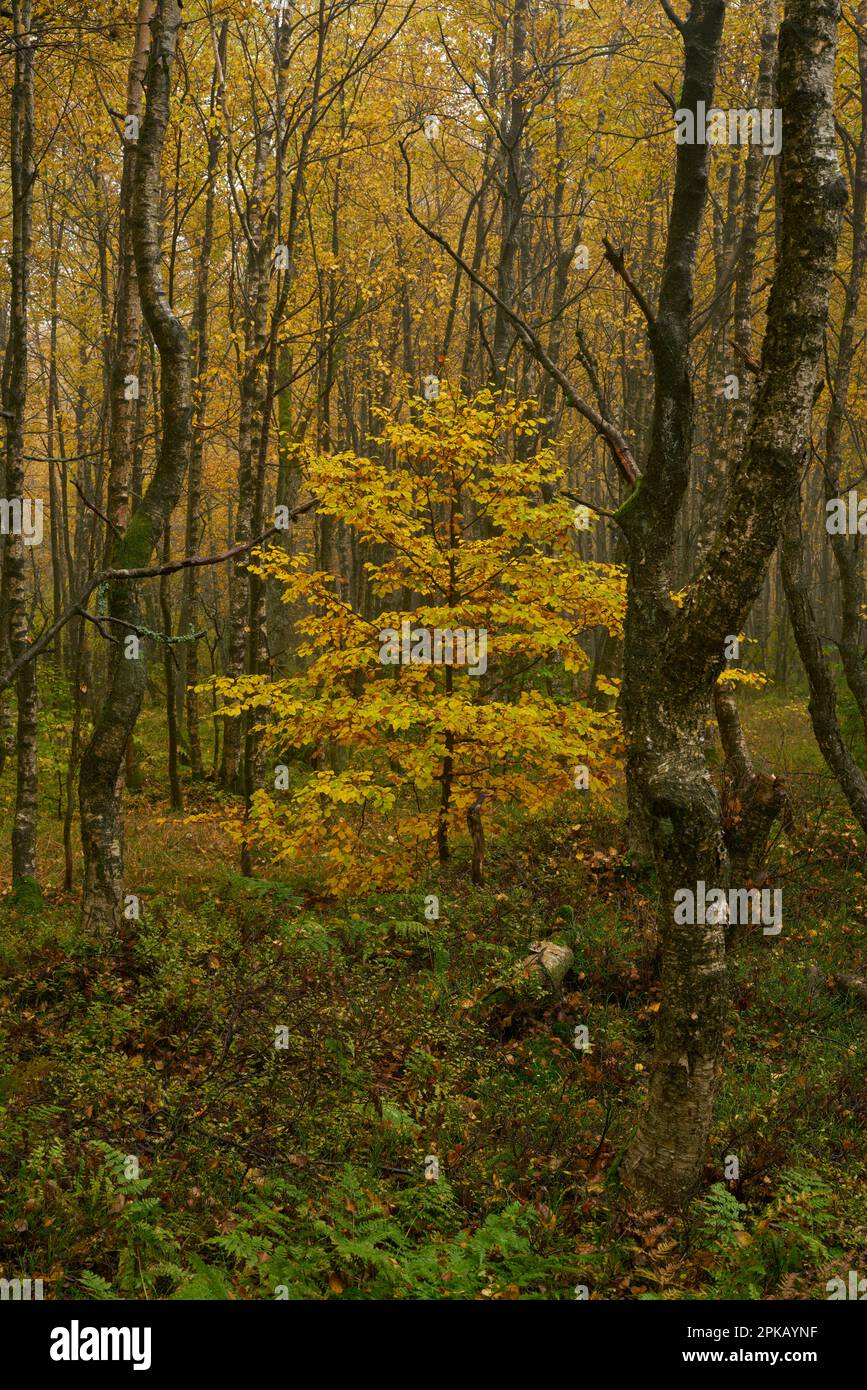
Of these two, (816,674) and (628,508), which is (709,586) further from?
(816,674)

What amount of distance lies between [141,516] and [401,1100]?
524 cm

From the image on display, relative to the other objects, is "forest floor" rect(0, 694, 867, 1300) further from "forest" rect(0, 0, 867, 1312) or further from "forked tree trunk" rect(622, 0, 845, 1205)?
"forked tree trunk" rect(622, 0, 845, 1205)

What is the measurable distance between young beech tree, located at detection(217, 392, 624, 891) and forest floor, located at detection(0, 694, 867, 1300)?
1.08m

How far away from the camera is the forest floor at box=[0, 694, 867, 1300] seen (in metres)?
Answer: 4.04

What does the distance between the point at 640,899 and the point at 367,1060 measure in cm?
393

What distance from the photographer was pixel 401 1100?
573 centimetres

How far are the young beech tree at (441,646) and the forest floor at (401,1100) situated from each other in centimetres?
108

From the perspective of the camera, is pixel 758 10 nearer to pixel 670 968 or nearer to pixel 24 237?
pixel 24 237

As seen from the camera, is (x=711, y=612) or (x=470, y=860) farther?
(x=470, y=860)

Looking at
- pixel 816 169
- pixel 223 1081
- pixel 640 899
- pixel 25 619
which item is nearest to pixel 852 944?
pixel 640 899

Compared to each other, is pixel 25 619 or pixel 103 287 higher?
pixel 103 287

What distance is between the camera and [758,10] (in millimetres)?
14320

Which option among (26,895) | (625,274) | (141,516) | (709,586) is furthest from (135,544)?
(709,586)

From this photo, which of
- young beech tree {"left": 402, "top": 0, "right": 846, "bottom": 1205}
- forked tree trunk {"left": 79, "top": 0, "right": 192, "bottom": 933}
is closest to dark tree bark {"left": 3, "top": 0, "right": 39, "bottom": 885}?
forked tree trunk {"left": 79, "top": 0, "right": 192, "bottom": 933}
